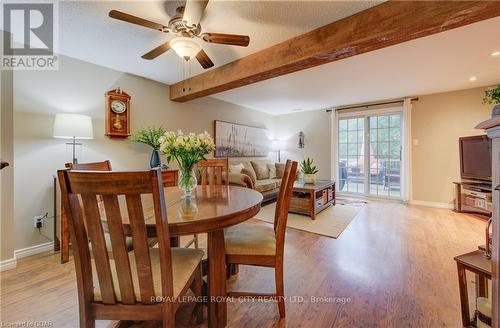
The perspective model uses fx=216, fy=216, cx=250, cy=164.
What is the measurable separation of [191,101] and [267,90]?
1412 millimetres

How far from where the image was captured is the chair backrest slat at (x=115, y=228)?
2.44 ft

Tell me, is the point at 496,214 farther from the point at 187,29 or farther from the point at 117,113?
the point at 117,113

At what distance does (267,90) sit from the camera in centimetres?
402

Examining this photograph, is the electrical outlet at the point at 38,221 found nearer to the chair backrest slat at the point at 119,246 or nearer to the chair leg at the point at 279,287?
the chair backrest slat at the point at 119,246

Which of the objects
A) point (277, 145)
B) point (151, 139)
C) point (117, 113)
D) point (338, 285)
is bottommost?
point (338, 285)

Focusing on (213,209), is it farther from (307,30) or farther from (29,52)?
(29,52)

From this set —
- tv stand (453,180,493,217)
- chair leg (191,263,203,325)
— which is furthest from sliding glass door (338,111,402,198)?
chair leg (191,263,203,325)

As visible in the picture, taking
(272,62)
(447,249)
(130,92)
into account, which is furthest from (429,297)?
(130,92)

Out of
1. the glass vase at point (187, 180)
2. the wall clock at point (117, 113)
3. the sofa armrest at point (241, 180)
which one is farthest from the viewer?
the sofa armrest at point (241, 180)

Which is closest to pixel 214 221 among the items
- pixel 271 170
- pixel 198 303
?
pixel 198 303

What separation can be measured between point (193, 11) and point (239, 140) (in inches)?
141

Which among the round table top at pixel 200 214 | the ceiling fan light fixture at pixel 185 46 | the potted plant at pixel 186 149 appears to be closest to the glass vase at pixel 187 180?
the potted plant at pixel 186 149

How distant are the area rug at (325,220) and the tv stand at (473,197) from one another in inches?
63.5

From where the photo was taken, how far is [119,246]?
0.82 m
